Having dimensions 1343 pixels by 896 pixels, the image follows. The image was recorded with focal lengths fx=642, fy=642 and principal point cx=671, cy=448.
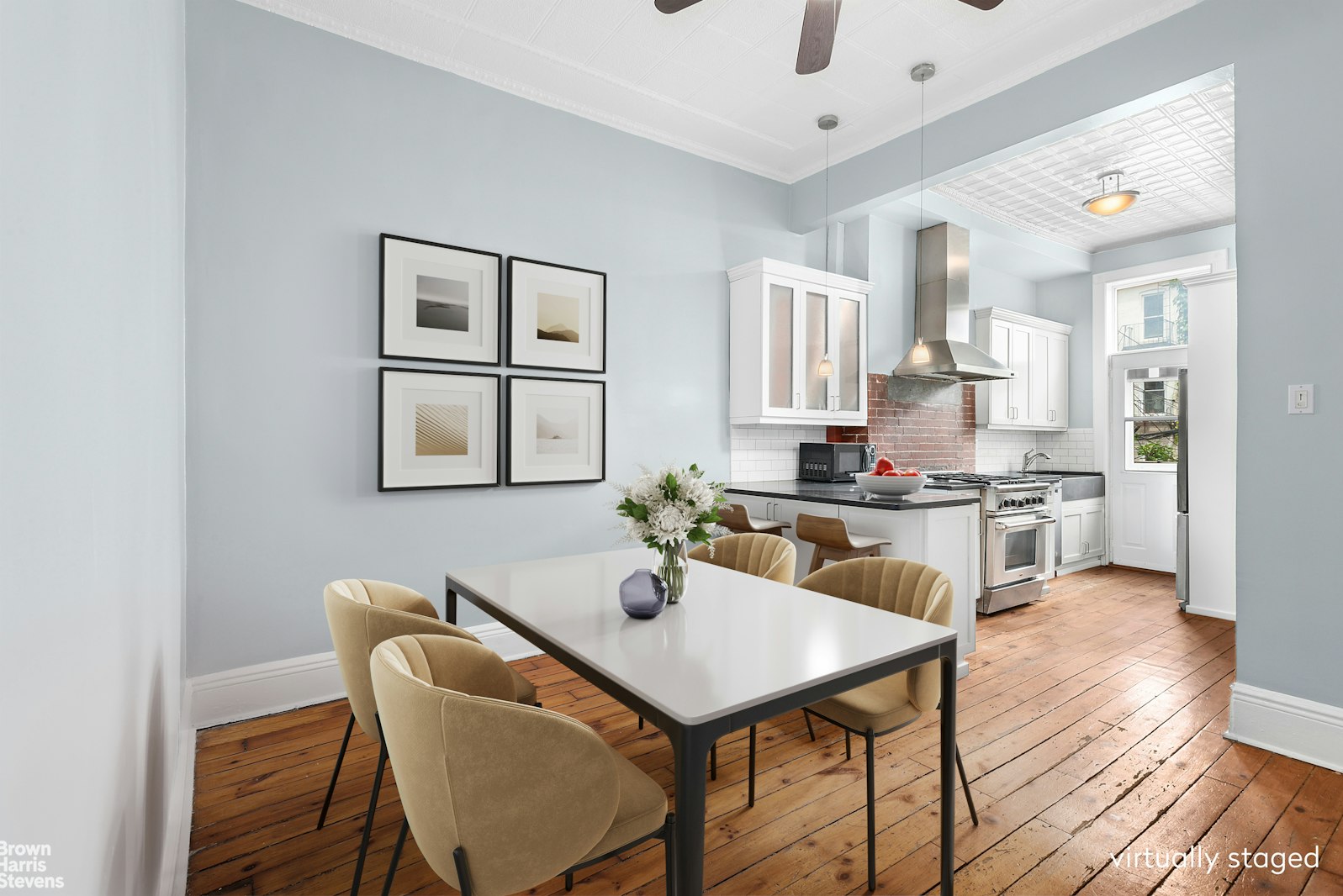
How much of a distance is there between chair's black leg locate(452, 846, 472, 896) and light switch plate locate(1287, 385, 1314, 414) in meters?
3.20

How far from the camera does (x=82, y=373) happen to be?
782mm

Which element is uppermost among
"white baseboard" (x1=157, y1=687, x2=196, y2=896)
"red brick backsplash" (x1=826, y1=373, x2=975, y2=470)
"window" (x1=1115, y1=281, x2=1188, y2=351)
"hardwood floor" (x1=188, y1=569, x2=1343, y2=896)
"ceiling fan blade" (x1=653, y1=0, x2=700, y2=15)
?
"ceiling fan blade" (x1=653, y1=0, x2=700, y2=15)

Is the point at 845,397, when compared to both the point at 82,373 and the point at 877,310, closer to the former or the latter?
the point at 877,310

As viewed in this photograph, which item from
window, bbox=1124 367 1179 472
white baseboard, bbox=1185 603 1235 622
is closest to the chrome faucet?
window, bbox=1124 367 1179 472

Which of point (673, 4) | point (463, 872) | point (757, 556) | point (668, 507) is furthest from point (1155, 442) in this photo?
point (463, 872)

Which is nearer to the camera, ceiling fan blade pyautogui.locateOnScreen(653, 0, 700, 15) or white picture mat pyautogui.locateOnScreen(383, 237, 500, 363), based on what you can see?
ceiling fan blade pyautogui.locateOnScreen(653, 0, 700, 15)

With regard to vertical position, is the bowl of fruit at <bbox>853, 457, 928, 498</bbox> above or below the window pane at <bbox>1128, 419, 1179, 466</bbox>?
below

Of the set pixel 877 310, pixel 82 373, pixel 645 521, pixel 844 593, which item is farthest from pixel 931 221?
pixel 82 373

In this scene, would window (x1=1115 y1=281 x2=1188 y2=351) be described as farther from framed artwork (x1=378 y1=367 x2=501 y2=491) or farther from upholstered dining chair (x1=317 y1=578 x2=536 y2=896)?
upholstered dining chair (x1=317 y1=578 x2=536 y2=896)

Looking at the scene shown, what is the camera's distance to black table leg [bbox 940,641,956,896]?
1570 mm

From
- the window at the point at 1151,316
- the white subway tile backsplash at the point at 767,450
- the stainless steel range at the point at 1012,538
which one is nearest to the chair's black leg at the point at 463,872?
the white subway tile backsplash at the point at 767,450

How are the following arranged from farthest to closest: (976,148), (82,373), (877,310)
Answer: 1. (877,310)
2. (976,148)
3. (82,373)

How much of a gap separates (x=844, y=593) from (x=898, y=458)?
3294 mm

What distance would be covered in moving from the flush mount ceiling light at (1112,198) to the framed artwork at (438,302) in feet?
13.2
